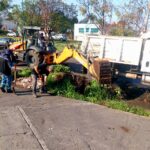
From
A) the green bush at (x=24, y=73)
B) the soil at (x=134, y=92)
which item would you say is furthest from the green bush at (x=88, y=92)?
the green bush at (x=24, y=73)

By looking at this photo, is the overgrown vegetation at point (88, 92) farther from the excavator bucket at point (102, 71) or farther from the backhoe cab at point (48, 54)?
the backhoe cab at point (48, 54)

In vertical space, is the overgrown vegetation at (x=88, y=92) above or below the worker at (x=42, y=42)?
below

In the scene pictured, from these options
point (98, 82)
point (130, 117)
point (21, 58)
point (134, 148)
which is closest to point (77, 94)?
point (98, 82)

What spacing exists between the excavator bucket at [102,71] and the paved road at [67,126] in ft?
5.87

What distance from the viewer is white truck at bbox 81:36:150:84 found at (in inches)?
536

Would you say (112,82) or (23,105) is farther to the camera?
(112,82)

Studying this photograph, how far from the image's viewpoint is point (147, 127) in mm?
9133

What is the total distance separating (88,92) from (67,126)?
4.00 metres

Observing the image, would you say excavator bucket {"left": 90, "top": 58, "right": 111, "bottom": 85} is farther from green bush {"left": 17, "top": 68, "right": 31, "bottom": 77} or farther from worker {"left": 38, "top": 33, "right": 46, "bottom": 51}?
worker {"left": 38, "top": 33, "right": 46, "bottom": 51}

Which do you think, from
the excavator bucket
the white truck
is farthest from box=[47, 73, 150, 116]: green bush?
the white truck

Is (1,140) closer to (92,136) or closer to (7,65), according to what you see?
(92,136)

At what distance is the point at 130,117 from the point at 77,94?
2.94m

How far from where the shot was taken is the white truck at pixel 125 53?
536 inches

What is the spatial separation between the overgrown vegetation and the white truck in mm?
1501
